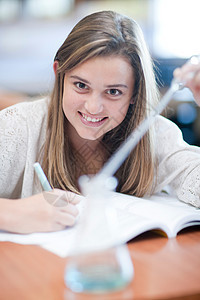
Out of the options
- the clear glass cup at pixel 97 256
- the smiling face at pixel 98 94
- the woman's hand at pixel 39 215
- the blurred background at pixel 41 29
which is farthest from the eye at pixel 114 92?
the blurred background at pixel 41 29

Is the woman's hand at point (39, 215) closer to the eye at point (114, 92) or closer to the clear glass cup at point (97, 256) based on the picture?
the clear glass cup at point (97, 256)

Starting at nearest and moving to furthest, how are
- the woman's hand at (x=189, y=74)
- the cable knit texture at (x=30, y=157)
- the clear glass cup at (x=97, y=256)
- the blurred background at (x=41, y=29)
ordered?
the clear glass cup at (x=97, y=256) < the woman's hand at (x=189, y=74) < the cable knit texture at (x=30, y=157) < the blurred background at (x=41, y=29)

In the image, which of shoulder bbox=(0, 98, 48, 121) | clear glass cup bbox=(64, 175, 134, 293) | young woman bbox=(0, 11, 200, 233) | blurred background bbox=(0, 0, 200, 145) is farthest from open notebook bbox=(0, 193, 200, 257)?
blurred background bbox=(0, 0, 200, 145)

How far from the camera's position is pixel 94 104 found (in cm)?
97

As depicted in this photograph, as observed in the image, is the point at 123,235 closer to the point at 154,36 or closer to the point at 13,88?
the point at 154,36

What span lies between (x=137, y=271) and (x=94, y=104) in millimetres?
469

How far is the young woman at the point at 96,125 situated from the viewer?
985 mm

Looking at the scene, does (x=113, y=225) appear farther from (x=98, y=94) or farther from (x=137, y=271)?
(x=98, y=94)

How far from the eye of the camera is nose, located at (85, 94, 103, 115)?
0.97 meters

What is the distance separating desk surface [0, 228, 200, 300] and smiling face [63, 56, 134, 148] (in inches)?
14.1

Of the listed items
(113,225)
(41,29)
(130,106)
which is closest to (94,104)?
(130,106)

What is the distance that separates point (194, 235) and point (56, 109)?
0.51 meters

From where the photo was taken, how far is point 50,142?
111cm

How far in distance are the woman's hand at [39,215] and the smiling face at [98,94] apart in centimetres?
28
